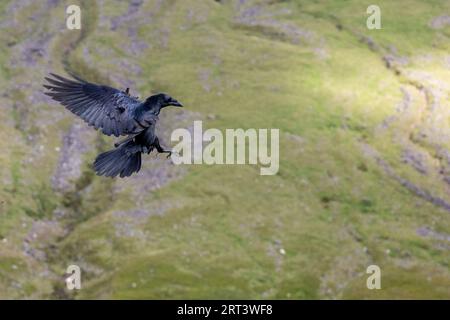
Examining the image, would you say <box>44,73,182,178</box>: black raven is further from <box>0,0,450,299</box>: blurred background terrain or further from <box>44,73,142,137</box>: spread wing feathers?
<box>0,0,450,299</box>: blurred background terrain

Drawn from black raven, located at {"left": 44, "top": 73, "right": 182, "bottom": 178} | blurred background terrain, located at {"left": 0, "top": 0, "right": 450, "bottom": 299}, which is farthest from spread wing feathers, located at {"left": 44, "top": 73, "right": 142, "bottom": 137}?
blurred background terrain, located at {"left": 0, "top": 0, "right": 450, "bottom": 299}

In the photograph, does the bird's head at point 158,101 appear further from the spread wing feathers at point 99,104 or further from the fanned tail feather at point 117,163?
the fanned tail feather at point 117,163

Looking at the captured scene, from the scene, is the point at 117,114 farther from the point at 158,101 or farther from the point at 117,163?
the point at 117,163

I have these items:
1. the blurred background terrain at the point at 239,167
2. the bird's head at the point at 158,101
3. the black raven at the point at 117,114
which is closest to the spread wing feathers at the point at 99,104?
the black raven at the point at 117,114

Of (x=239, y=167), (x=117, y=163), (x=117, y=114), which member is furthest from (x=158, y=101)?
(x=239, y=167)

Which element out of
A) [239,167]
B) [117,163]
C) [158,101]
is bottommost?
[117,163]

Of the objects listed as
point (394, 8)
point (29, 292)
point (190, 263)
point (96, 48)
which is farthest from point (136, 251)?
point (394, 8)

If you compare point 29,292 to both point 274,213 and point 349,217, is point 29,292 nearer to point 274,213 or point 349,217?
point 274,213
